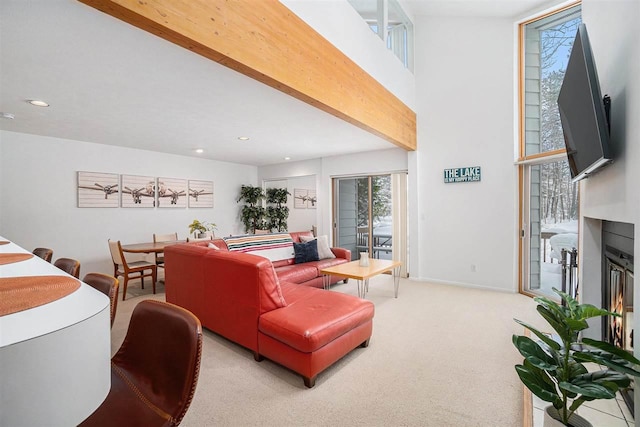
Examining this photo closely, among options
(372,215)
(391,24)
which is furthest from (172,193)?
(391,24)

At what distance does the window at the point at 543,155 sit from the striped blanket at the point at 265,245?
11.8 feet

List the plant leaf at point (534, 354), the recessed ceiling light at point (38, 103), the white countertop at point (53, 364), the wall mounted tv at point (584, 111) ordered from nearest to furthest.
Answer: the white countertop at point (53, 364) → the plant leaf at point (534, 354) → the wall mounted tv at point (584, 111) → the recessed ceiling light at point (38, 103)

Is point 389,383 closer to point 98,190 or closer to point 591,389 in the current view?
point 591,389

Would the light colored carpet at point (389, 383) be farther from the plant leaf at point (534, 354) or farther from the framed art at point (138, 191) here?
the framed art at point (138, 191)

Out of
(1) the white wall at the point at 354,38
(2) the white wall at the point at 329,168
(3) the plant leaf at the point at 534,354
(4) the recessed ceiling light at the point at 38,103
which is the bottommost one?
(3) the plant leaf at the point at 534,354

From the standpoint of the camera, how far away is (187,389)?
1.06 m

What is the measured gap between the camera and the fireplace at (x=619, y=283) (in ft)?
5.87

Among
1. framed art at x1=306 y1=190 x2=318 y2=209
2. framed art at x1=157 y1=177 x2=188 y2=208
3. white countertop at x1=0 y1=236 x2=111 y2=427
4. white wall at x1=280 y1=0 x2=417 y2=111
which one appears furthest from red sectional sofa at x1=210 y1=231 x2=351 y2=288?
white countertop at x1=0 y1=236 x2=111 y2=427

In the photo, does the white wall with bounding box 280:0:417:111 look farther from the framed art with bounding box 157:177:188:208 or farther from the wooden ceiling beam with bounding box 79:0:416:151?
the framed art with bounding box 157:177:188:208

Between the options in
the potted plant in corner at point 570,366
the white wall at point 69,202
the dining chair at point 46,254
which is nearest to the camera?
the potted plant in corner at point 570,366

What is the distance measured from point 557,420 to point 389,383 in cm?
103

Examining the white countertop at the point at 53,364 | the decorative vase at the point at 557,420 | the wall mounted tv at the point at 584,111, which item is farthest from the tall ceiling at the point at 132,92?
the decorative vase at the point at 557,420

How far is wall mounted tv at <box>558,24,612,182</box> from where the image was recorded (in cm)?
151

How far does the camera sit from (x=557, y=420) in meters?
1.34
